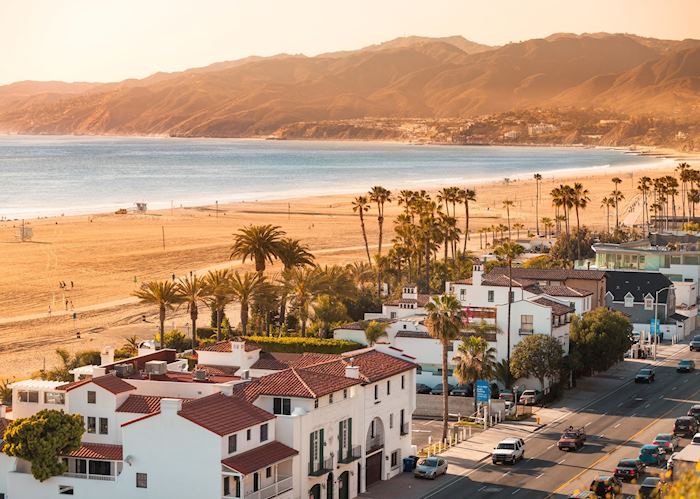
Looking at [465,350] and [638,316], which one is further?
[638,316]

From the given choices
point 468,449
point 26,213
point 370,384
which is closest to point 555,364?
point 468,449

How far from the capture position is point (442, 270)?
106625mm

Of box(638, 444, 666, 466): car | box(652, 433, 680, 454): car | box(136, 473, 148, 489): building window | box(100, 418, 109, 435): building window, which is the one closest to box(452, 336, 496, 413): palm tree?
box(652, 433, 680, 454): car

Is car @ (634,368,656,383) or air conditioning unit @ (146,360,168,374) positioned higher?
air conditioning unit @ (146,360,168,374)

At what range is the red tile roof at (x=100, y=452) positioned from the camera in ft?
152

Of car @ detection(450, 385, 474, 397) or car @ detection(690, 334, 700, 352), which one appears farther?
car @ detection(690, 334, 700, 352)

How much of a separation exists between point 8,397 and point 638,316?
52375 millimetres

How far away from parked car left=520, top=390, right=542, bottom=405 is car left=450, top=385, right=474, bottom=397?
2884mm

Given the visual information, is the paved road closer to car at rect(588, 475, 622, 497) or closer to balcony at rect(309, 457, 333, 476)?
car at rect(588, 475, 622, 497)

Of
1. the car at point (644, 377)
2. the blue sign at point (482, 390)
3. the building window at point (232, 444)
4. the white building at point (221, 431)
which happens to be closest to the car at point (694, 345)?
the car at point (644, 377)

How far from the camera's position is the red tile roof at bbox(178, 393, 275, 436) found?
1746 inches

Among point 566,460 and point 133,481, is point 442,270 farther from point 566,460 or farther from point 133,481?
point 133,481

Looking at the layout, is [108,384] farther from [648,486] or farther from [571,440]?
[571,440]

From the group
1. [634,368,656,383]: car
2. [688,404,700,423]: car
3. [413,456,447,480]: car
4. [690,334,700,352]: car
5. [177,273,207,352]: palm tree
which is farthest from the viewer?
[690,334,700,352]: car
